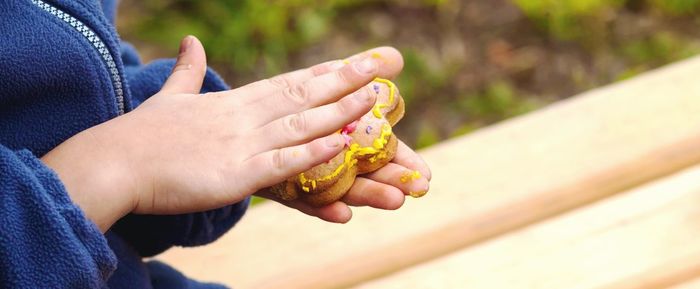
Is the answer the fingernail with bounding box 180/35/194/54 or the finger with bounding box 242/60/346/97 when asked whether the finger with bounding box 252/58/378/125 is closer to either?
the finger with bounding box 242/60/346/97

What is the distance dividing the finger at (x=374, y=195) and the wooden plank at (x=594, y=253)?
0.35 m

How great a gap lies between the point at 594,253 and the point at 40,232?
75 centimetres

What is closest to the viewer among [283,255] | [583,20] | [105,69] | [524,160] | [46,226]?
[46,226]

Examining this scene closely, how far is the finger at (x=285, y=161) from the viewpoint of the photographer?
37.4 inches

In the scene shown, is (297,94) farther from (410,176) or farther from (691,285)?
(691,285)

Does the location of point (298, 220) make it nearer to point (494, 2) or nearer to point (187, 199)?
point (187, 199)

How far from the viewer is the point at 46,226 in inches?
37.2

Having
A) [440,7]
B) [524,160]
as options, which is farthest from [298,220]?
[440,7]

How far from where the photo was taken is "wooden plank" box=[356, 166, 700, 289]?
1368 mm

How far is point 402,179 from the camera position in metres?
1.05

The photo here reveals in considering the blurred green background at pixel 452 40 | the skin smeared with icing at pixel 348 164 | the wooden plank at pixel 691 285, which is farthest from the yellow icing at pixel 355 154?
the blurred green background at pixel 452 40

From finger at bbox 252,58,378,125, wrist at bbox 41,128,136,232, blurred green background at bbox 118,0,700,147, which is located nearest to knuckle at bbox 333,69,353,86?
finger at bbox 252,58,378,125

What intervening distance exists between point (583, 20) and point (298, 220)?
106 centimetres

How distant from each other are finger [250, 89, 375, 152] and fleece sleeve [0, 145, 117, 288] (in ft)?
0.58
